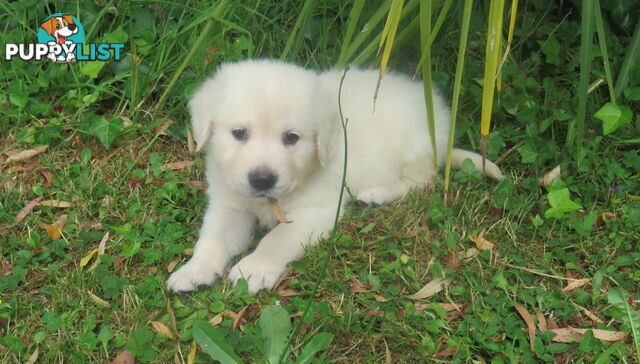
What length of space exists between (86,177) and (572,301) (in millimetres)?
2082

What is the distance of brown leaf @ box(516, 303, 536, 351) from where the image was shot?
2707 mm

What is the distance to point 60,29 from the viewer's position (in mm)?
4172

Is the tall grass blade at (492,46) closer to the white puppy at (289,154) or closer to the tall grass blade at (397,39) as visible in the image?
the tall grass blade at (397,39)

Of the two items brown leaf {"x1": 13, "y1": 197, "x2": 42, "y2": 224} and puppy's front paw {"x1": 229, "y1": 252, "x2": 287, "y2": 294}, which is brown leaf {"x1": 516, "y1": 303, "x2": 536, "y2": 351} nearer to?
puppy's front paw {"x1": 229, "y1": 252, "x2": 287, "y2": 294}

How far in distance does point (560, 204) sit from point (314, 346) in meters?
1.30

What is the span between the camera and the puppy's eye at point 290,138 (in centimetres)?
308

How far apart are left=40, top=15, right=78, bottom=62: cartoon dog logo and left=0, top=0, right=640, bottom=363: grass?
0.20 feet

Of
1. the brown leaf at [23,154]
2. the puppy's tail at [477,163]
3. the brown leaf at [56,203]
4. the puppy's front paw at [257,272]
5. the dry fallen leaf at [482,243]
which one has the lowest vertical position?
the brown leaf at [56,203]

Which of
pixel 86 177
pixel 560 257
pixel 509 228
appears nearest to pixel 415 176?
pixel 509 228

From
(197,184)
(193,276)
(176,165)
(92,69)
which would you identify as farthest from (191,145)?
(193,276)

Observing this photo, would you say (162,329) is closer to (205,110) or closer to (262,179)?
(262,179)

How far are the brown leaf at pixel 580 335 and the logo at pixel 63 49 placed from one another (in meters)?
2.52

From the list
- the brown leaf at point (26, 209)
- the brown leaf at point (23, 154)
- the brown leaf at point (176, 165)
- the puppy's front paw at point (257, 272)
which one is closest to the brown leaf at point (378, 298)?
the puppy's front paw at point (257, 272)

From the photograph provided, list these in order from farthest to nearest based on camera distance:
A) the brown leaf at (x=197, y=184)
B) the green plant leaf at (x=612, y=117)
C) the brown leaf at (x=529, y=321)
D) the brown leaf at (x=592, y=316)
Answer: the brown leaf at (x=197, y=184) → the green plant leaf at (x=612, y=117) → the brown leaf at (x=592, y=316) → the brown leaf at (x=529, y=321)
